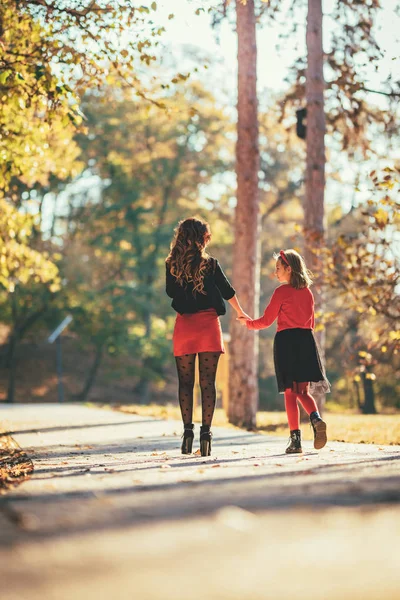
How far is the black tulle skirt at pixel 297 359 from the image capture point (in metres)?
8.09

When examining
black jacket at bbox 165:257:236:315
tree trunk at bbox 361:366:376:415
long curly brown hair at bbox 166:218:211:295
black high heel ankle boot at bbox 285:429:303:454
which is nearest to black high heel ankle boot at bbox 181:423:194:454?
black high heel ankle boot at bbox 285:429:303:454

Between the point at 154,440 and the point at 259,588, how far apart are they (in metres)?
6.79

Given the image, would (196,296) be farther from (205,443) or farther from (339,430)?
(339,430)

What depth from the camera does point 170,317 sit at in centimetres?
3697

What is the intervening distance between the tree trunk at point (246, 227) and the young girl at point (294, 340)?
5529 mm

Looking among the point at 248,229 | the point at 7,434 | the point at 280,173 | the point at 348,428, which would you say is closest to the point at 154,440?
the point at 7,434

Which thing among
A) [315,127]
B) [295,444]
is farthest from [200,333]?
[315,127]

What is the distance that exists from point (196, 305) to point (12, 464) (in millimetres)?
2180

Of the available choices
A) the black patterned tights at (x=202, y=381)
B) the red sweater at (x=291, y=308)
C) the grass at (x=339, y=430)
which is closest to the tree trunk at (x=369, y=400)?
the grass at (x=339, y=430)

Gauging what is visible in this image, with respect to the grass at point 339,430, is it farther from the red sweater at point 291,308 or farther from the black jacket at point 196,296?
the black jacket at point 196,296

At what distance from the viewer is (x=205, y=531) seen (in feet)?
12.0

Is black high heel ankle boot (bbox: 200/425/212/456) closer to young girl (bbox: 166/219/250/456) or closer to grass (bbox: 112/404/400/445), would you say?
young girl (bbox: 166/219/250/456)

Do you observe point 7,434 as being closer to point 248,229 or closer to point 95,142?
point 248,229

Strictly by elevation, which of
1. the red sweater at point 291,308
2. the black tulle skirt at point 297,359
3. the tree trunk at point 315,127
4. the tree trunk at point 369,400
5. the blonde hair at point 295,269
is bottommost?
the tree trunk at point 369,400
